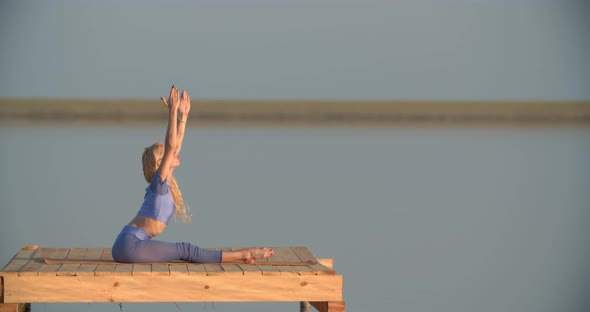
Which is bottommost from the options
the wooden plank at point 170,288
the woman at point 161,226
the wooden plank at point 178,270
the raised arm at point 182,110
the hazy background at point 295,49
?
the wooden plank at point 170,288

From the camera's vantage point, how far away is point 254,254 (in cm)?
670

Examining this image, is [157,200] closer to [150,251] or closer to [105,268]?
[150,251]

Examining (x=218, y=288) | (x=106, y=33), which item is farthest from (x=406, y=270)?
(x=106, y=33)

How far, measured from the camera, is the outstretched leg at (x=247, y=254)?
6664 mm

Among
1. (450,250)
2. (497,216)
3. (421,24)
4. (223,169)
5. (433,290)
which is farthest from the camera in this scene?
(421,24)

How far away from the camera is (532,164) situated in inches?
540

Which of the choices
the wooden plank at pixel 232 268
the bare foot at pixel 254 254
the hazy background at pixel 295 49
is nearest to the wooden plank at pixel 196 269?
the wooden plank at pixel 232 268

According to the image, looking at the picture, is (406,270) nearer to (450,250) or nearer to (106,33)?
(450,250)

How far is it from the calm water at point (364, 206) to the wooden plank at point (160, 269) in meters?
1.55

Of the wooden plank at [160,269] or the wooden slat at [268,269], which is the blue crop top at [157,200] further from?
the wooden slat at [268,269]

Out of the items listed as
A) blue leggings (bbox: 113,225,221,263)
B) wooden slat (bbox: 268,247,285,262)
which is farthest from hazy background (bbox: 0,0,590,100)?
blue leggings (bbox: 113,225,221,263)

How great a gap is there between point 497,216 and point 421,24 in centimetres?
1594

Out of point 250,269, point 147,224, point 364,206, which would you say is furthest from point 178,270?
point 364,206

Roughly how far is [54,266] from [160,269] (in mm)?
573
